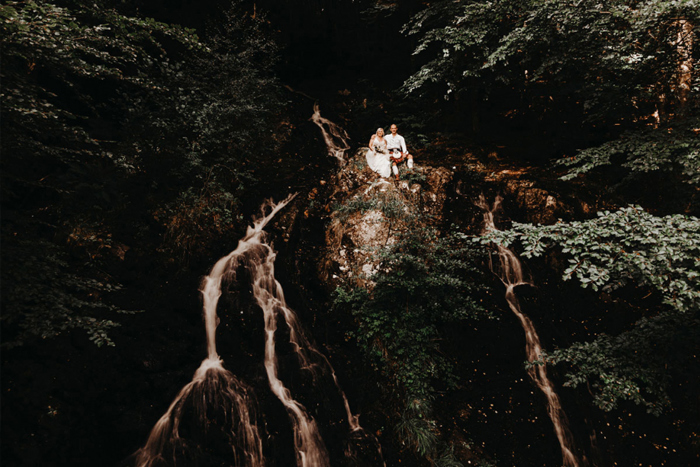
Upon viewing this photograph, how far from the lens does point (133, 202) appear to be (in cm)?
729

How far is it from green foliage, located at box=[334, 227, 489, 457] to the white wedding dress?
210 centimetres

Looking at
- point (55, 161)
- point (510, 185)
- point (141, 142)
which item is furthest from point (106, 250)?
point (510, 185)

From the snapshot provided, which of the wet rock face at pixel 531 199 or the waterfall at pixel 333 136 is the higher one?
the waterfall at pixel 333 136

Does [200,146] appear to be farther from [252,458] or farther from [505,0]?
[505,0]

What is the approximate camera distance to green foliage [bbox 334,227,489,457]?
18.2 feet

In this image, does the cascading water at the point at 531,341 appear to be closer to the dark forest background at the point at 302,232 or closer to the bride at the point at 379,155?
the dark forest background at the point at 302,232

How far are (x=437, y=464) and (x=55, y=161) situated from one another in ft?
31.4

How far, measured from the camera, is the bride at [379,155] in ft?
25.4

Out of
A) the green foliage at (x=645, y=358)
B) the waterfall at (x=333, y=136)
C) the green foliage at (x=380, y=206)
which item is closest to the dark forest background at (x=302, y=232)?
the green foliage at (x=645, y=358)

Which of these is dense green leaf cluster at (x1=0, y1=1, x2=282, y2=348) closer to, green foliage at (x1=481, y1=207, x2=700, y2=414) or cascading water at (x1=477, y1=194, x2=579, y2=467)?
green foliage at (x1=481, y1=207, x2=700, y2=414)

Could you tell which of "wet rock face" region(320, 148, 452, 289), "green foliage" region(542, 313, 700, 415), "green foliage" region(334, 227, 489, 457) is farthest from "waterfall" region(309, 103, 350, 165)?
"green foliage" region(542, 313, 700, 415)

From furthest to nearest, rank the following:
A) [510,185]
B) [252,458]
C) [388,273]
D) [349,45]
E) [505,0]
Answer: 1. [349,45]
2. [510,185]
3. [505,0]
4. [388,273]
5. [252,458]

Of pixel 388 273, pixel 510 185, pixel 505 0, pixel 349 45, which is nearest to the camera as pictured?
pixel 388 273

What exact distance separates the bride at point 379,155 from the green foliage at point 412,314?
2114mm
